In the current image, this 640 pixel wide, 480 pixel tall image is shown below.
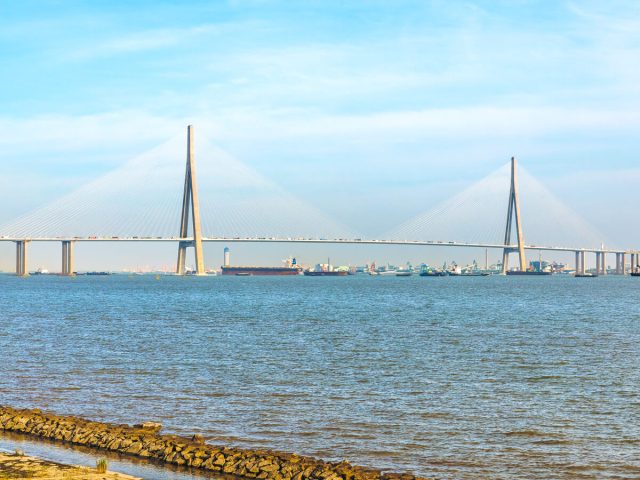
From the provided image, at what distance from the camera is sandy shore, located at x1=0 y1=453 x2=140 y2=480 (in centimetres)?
1024

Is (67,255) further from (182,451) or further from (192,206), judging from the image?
(182,451)

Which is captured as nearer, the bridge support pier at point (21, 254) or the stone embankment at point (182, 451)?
the stone embankment at point (182, 451)

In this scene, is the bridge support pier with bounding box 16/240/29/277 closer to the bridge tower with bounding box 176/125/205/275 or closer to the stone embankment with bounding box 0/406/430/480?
the bridge tower with bounding box 176/125/205/275

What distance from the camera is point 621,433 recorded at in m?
13.8

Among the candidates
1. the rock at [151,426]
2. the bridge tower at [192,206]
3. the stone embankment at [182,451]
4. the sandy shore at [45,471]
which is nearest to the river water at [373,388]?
the rock at [151,426]

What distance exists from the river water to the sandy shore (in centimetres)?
292

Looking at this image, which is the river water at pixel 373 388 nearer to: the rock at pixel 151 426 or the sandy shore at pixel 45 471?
the rock at pixel 151 426

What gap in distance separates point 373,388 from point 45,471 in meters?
8.78

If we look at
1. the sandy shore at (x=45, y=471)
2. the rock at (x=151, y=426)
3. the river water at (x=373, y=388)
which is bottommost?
the river water at (x=373, y=388)

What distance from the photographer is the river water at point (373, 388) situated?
12836mm

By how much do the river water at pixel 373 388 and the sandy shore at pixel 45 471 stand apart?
115 inches

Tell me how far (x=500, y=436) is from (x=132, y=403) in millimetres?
6620

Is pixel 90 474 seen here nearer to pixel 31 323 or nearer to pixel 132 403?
pixel 132 403

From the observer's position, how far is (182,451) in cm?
1149
